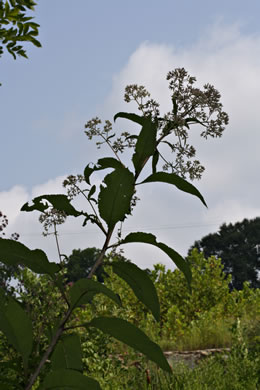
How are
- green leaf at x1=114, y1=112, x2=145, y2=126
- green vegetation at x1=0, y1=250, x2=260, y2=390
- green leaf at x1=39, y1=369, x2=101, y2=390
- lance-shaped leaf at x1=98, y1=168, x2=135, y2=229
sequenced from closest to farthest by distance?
green leaf at x1=39, y1=369, x2=101, y2=390
lance-shaped leaf at x1=98, y1=168, x2=135, y2=229
green leaf at x1=114, y1=112, x2=145, y2=126
green vegetation at x1=0, y1=250, x2=260, y2=390

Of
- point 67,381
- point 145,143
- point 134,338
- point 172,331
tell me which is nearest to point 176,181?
point 145,143

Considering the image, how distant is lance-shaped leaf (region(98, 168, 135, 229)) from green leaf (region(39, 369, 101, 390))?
275mm

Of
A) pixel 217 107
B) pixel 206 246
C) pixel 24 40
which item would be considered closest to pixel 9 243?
pixel 217 107

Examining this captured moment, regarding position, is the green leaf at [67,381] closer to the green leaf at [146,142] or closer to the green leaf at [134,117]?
the green leaf at [146,142]

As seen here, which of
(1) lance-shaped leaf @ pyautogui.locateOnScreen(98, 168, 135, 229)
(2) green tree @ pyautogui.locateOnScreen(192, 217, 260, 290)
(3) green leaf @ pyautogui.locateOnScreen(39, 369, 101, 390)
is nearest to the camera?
(3) green leaf @ pyautogui.locateOnScreen(39, 369, 101, 390)

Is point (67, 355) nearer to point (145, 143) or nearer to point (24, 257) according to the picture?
point (24, 257)

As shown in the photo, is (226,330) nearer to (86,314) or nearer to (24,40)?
(86,314)

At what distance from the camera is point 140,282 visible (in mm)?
901

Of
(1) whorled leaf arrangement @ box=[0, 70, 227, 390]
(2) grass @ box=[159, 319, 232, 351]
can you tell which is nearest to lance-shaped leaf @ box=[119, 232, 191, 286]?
(1) whorled leaf arrangement @ box=[0, 70, 227, 390]

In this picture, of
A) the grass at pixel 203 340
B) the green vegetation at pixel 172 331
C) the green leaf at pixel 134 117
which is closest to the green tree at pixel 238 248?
the green vegetation at pixel 172 331

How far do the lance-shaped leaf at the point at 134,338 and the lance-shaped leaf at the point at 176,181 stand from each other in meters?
0.30

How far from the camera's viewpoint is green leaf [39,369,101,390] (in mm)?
781

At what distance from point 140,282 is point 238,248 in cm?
3303

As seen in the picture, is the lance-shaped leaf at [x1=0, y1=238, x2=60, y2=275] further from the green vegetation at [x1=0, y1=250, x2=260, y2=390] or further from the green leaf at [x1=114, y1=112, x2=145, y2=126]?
the green leaf at [x1=114, y1=112, x2=145, y2=126]
